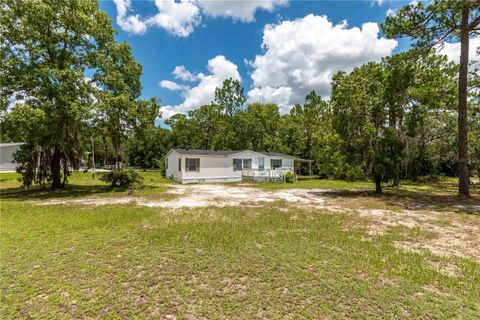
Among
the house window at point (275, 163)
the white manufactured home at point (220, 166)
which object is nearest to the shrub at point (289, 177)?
the white manufactured home at point (220, 166)

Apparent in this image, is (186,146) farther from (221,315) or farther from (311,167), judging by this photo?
(221,315)

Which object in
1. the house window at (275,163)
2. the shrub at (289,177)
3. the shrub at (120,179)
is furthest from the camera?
the house window at (275,163)

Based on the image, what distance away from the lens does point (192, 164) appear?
18859mm

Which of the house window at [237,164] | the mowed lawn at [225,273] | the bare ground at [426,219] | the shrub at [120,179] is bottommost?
the bare ground at [426,219]

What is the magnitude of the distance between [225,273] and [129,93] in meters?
13.0

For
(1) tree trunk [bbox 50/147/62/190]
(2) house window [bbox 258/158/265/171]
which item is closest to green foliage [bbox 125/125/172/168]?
(2) house window [bbox 258/158/265/171]

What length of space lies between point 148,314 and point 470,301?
4.03m

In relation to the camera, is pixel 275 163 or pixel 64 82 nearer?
pixel 64 82

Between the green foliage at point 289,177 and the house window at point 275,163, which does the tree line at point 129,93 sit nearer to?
the green foliage at point 289,177

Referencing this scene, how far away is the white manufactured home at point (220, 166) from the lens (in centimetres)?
1875

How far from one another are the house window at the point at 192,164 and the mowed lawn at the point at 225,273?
1249 cm

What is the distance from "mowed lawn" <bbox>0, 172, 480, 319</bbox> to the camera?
2697 mm

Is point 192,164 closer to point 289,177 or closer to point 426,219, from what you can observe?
point 289,177

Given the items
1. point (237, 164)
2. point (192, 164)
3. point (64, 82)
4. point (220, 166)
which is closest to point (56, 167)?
point (64, 82)
